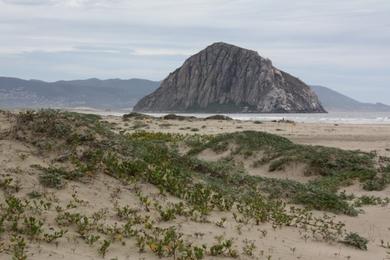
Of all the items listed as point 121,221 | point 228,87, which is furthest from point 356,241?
point 228,87

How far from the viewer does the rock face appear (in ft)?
551

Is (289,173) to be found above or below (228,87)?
below

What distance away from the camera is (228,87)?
188 m

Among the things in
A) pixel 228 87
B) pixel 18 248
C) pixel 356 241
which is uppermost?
pixel 228 87

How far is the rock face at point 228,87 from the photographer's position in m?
168

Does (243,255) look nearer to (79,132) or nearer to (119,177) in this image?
(119,177)

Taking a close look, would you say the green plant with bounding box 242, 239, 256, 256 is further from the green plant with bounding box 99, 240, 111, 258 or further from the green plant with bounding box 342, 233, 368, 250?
the green plant with bounding box 99, 240, 111, 258

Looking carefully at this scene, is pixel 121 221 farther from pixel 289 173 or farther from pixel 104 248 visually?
pixel 289 173

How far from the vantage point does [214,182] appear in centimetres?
1393

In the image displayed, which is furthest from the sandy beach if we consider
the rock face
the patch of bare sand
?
the rock face

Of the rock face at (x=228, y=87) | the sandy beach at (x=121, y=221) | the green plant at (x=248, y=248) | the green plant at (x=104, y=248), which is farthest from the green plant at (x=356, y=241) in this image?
the rock face at (x=228, y=87)

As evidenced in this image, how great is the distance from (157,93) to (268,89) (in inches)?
1875

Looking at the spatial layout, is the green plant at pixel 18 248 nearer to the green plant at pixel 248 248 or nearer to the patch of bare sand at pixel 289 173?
the green plant at pixel 248 248

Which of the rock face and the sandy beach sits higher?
the rock face
